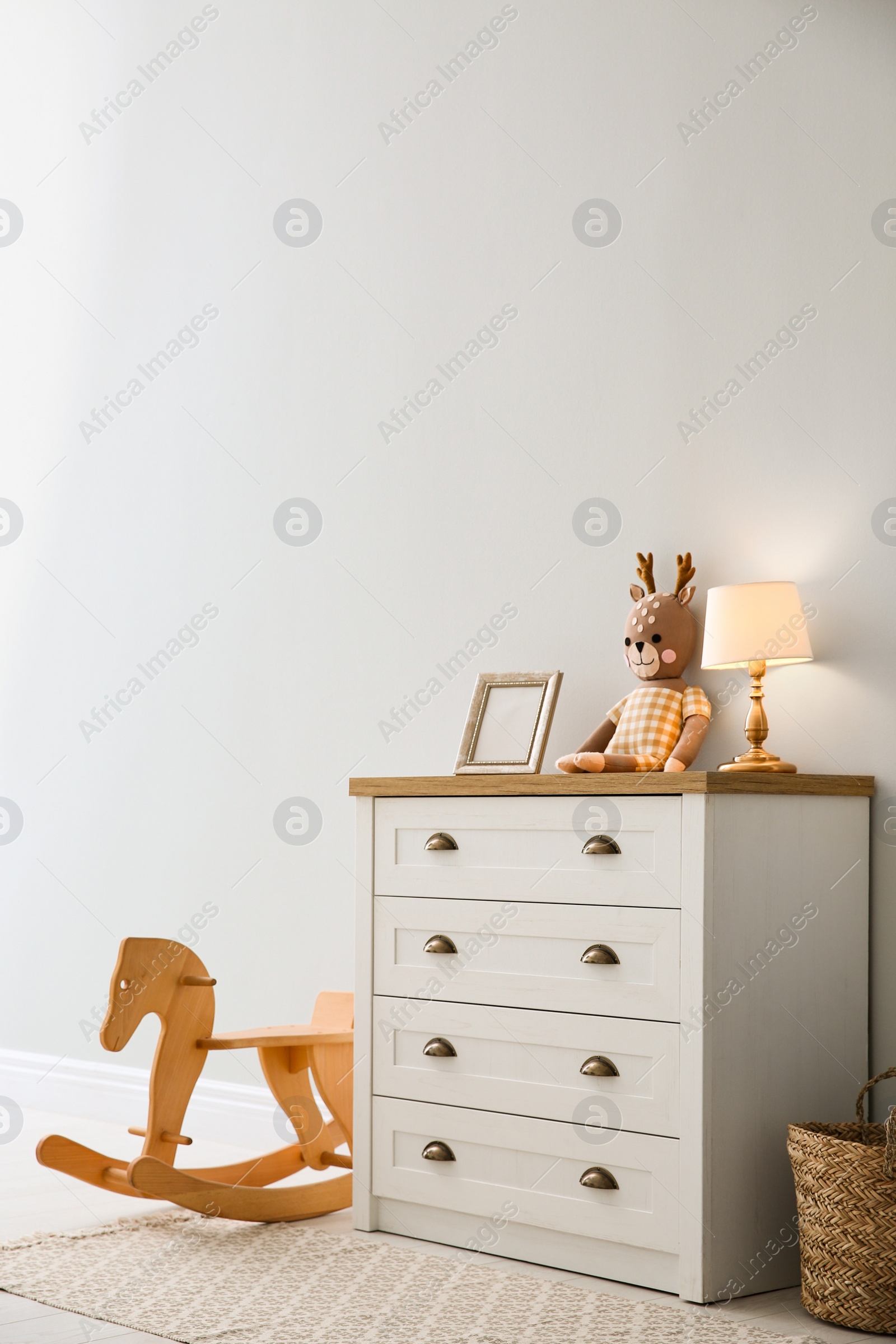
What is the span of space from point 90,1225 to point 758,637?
175 centimetres

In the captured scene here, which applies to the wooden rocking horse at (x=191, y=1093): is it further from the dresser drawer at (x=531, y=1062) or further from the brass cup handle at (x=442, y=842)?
the brass cup handle at (x=442, y=842)

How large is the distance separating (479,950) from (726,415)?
1194 mm

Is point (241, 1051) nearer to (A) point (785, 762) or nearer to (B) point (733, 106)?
(A) point (785, 762)

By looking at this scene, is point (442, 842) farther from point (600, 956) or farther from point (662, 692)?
point (662, 692)

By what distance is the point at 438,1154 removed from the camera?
2609mm

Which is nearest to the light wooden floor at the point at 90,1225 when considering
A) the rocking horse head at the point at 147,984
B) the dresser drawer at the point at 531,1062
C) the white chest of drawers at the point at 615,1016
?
the white chest of drawers at the point at 615,1016

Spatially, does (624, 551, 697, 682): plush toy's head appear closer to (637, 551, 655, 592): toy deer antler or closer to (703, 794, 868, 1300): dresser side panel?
(637, 551, 655, 592): toy deer antler

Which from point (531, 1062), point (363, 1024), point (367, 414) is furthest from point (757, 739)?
point (367, 414)

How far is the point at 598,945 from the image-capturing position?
244 centimetres

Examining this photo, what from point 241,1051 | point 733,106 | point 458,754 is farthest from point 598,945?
point 733,106

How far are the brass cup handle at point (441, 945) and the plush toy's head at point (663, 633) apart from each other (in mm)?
668

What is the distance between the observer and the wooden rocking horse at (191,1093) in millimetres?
2656

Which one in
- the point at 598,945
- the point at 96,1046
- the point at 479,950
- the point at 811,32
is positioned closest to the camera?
the point at 598,945

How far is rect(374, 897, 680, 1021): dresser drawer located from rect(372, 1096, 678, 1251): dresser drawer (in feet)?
0.70
